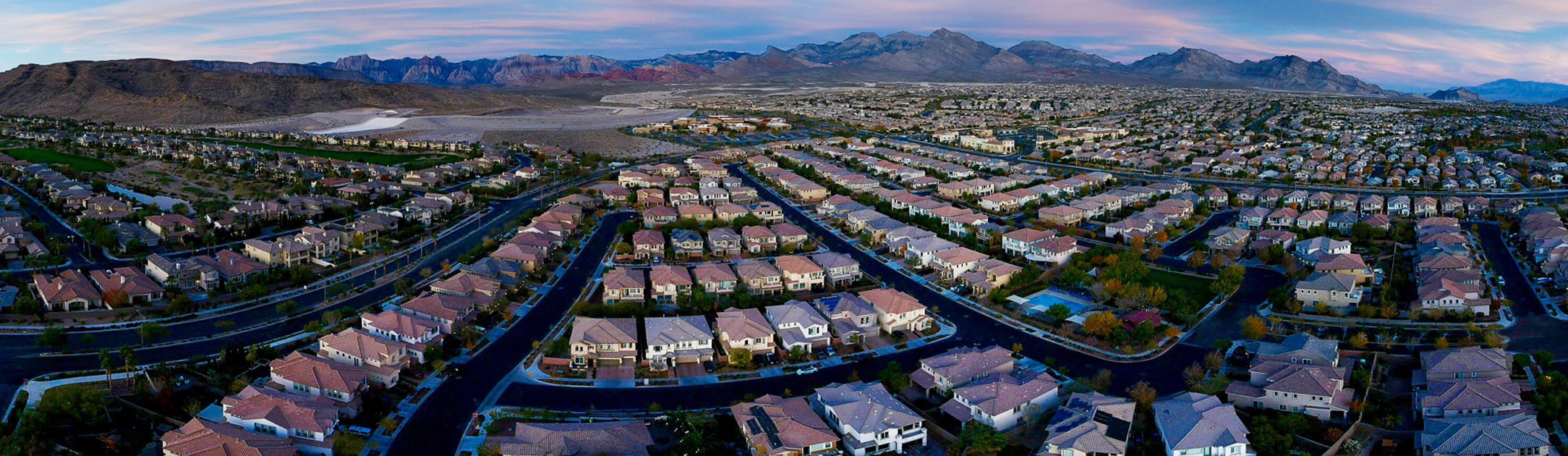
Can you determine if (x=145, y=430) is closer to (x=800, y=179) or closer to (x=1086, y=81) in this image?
(x=800, y=179)

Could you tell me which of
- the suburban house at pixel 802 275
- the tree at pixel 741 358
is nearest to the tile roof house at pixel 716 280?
the suburban house at pixel 802 275

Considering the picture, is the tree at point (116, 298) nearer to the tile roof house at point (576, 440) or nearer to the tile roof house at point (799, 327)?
the tile roof house at point (576, 440)

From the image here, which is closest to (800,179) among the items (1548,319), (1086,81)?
(1548,319)

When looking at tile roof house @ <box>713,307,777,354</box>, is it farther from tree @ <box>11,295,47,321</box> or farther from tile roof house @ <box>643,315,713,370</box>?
tree @ <box>11,295,47,321</box>

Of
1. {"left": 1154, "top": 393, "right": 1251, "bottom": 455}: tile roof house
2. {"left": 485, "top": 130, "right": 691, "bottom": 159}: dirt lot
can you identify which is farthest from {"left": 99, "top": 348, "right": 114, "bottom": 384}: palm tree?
{"left": 485, "top": 130, "right": 691, "bottom": 159}: dirt lot

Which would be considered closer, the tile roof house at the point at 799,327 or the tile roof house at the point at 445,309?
the tile roof house at the point at 799,327
